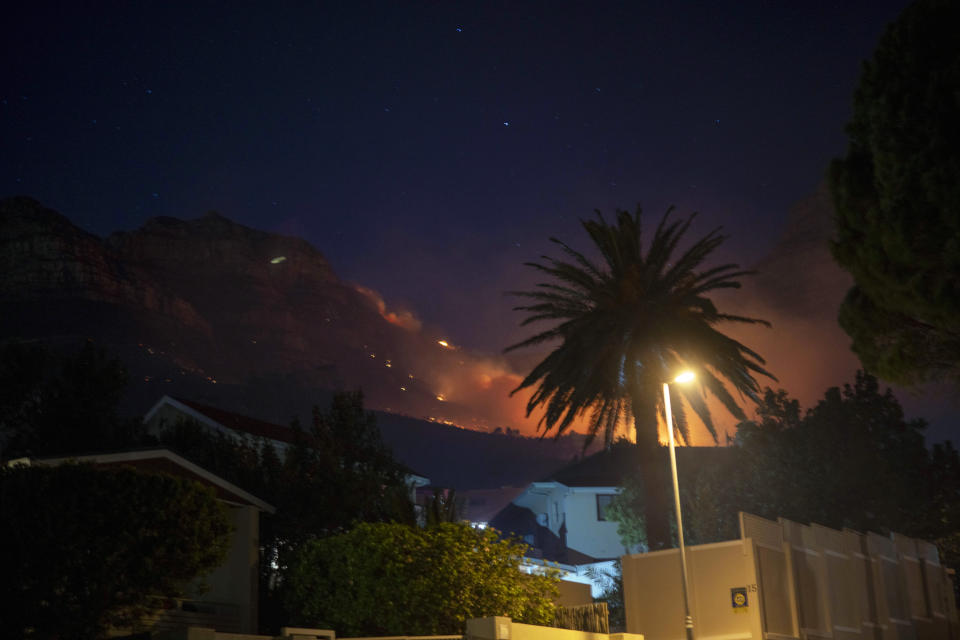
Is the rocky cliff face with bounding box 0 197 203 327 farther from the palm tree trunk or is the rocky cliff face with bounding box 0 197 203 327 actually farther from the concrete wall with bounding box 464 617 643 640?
the concrete wall with bounding box 464 617 643 640

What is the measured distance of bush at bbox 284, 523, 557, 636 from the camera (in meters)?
19.8

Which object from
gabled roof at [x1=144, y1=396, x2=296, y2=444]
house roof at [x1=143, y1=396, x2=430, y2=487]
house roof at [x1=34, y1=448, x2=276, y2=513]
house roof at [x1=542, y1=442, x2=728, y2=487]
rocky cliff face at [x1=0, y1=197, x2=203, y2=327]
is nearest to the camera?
house roof at [x1=34, y1=448, x2=276, y2=513]

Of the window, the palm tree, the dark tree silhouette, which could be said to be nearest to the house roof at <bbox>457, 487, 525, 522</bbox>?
the window

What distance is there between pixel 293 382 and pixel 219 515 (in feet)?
512

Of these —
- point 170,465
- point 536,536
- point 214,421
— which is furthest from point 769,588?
point 536,536

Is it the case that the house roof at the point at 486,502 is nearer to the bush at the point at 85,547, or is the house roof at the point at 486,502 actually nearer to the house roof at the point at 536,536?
the house roof at the point at 536,536

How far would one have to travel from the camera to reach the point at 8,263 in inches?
6467

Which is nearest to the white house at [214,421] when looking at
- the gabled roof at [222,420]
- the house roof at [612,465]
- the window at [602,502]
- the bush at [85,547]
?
the gabled roof at [222,420]

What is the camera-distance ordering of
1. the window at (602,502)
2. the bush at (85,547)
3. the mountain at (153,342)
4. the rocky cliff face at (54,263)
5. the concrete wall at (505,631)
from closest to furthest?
the bush at (85,547)
the concrete wall at (505,631)
the window at (602,502)
the mountain at (153,342)
the rocky cliff face at (54,263)

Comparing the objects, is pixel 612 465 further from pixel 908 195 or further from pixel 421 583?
pixel 908 195

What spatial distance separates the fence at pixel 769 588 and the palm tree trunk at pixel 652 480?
5.13 m

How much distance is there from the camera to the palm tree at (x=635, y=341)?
29172 millimetres

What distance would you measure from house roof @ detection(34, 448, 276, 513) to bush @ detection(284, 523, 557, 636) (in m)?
2.93

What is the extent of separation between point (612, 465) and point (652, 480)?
1346 inches
